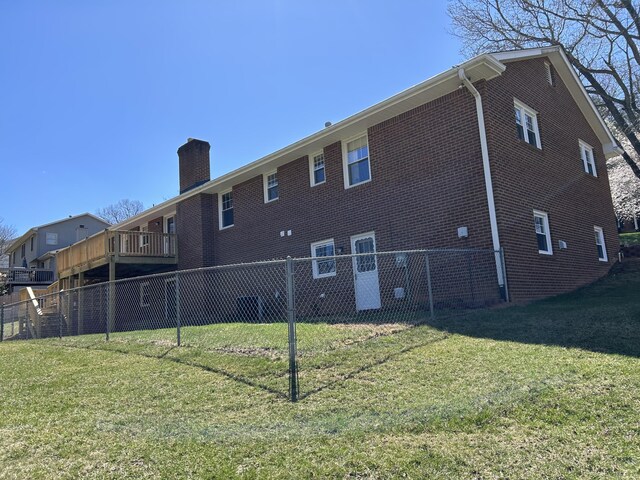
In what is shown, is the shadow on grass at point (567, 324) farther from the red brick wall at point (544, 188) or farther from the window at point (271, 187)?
Result: the window at point (271, 187)

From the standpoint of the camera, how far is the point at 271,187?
1592 centimetres

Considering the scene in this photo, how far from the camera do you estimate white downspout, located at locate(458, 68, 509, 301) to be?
10203 mm

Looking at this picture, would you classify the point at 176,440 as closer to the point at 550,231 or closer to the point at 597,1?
the point at 550,231

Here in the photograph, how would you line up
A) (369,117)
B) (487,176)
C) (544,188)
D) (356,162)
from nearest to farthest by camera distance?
(487,176), (369,117), (544,188), (356,162)

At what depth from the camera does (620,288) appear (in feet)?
41.2

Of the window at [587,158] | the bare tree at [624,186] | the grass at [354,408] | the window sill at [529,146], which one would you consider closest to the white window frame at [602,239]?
the window at [587,158]

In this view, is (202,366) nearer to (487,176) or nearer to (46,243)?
(487,176)

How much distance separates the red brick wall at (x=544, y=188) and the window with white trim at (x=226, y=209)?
9594 mm

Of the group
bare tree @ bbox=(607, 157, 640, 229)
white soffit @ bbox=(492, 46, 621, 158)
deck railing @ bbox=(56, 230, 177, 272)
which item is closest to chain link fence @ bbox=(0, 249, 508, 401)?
deck railing @ bbox=(56, 230, 177, 272)

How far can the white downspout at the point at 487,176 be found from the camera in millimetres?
10203

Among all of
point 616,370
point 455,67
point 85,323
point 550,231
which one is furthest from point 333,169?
point 85,323

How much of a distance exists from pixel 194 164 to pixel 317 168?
8.22 metres

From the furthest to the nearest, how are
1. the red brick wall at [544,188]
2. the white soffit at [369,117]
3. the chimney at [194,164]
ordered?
1. the chimney at [194,164]
2. the red brick wall at [544,188]
3. the white soffit at [369,117]

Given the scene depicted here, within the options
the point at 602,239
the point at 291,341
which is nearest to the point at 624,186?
the point at 602,239
